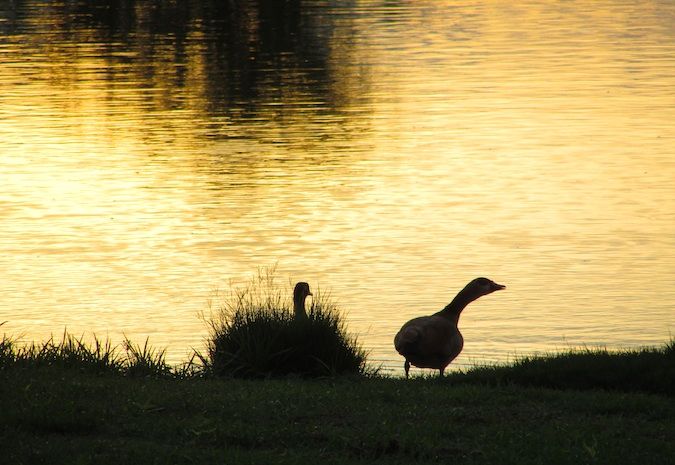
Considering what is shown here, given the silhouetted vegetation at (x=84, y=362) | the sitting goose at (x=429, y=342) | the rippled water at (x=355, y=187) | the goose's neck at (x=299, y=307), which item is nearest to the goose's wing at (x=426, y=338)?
the sitting goose at (x=429, y=342)

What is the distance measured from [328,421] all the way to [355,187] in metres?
14.4

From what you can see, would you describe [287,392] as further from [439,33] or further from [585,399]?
[439,33]

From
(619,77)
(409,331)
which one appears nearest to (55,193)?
(409,331)

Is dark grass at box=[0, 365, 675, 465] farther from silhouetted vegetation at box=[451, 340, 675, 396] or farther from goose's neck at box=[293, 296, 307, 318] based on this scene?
goose's neck at box=[293, 296, 307, 318]

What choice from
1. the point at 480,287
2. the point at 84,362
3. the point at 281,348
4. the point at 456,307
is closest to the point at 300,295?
the point at 281,348

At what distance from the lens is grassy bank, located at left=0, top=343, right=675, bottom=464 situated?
31.2 ft

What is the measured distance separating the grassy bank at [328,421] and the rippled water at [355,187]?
373 cm

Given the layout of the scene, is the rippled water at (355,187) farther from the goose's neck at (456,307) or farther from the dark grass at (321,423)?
the dark grass at (321,423)

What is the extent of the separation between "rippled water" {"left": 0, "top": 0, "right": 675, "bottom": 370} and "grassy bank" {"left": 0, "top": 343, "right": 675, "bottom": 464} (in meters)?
3.73

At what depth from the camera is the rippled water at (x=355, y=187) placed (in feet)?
58.0

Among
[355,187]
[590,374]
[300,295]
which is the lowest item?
[590,374]

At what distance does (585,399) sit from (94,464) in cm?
381

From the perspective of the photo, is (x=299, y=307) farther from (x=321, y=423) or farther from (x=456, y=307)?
(x=321, y=423)

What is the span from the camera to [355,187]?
24656 millimetres
